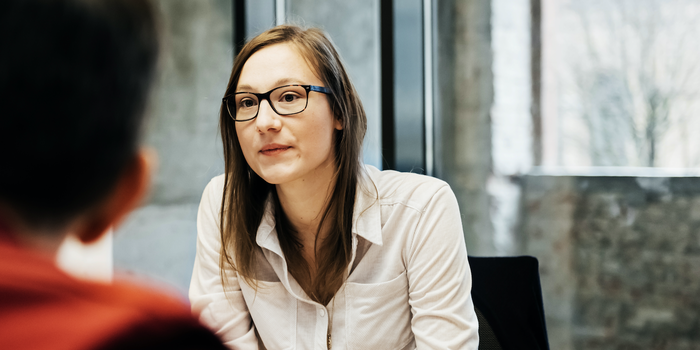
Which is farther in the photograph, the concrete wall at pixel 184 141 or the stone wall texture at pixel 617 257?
the concrete wall at pixel 184 141

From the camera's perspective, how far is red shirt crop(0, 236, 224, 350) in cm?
27

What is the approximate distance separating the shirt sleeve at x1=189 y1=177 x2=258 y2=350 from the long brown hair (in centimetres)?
4

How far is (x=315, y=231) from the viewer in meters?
1.40

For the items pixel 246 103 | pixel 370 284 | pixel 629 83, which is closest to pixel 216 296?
pixel 370 284

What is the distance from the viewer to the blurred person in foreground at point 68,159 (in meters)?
0.28

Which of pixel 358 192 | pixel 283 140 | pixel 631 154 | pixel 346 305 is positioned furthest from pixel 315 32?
pixel 631 154

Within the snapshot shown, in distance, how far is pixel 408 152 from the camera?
234cm

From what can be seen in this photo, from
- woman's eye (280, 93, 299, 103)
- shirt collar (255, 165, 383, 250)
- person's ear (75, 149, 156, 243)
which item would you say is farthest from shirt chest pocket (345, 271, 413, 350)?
person's ear (75, 149, 156, 243)

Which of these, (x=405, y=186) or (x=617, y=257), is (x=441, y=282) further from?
(x=617, y=257)

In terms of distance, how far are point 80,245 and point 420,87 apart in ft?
6.92

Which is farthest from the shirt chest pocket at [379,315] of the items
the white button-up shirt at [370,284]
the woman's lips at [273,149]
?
the woman's lips at [273,149]

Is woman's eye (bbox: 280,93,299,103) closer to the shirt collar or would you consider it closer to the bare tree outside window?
the shirt collar

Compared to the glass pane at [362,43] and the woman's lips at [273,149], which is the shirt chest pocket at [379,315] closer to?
the woman's lips at [273,149]

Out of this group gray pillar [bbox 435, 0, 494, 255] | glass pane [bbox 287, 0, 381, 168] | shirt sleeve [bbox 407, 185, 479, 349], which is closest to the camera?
shirt sleeve [bbox 407, 185, 479, 349]
